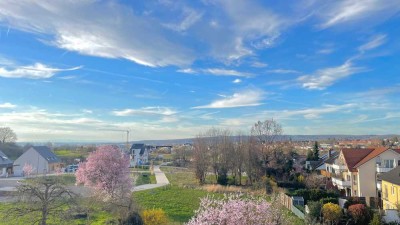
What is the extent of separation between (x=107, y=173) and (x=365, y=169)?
24225 mm

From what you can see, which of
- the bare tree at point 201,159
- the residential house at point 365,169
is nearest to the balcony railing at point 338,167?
the residential house at point 365,169

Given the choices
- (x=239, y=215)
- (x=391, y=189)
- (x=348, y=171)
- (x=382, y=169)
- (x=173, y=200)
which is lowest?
(x=173, y=200)

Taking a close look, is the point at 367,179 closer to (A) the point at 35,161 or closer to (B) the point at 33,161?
(A) the point at 35,161

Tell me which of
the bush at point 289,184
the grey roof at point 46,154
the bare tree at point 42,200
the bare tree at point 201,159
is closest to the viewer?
the bare tree at point 42,200

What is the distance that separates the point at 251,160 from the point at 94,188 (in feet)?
75.0

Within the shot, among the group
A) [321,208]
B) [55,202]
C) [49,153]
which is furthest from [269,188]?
[49,153]

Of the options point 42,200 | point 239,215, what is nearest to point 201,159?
point 42,200

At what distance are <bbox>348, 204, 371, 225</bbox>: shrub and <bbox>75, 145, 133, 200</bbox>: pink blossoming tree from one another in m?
15.0

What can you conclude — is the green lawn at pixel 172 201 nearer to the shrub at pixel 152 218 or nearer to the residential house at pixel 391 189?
the shrub at pixel 152 218

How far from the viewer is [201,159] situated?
44594mm

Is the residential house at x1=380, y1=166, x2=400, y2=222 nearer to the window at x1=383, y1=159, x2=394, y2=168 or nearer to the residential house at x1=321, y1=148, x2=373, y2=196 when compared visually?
the window at x1=383, y1=159, x2=394, y2=168

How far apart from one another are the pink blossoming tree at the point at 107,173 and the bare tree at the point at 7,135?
1977 inches

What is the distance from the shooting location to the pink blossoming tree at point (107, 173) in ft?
80.6

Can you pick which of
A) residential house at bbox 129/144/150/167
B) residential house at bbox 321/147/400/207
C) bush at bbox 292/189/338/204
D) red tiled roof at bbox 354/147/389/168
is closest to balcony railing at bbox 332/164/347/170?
residential house at bbox 321/147/400/207
